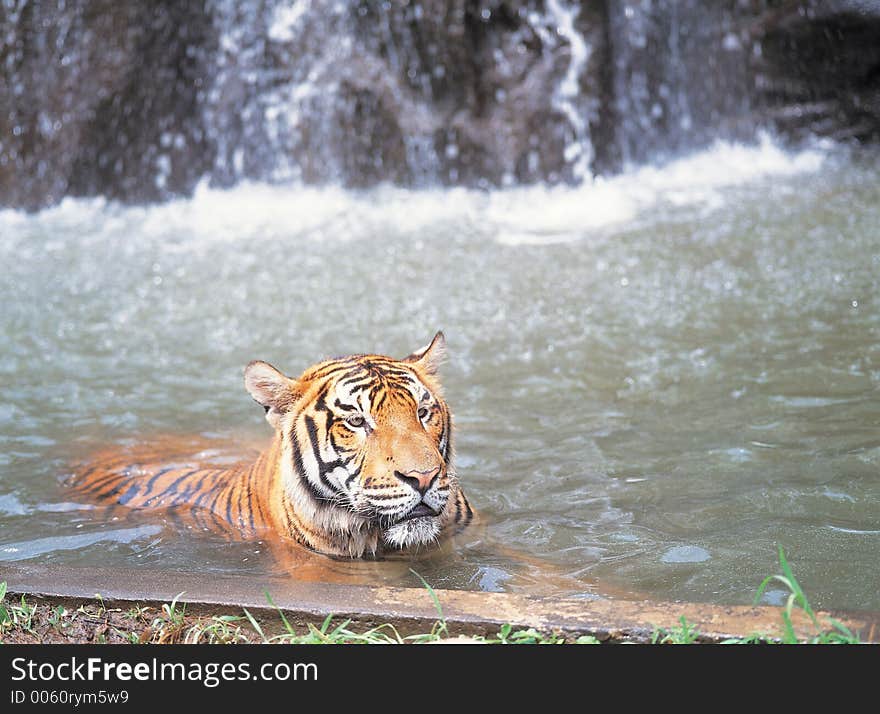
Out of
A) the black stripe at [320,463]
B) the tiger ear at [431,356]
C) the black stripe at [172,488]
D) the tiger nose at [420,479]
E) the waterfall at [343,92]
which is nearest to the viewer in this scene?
the tiger nose at [420,479]

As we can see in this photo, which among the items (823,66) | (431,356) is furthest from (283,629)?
(823,66)

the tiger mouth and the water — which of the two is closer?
the tiger mouth

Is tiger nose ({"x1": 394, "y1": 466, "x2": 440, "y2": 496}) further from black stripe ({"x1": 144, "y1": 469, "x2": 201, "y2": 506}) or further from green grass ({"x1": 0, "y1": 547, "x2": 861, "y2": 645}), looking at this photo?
black stripe ({"x1": 144, "y1": 469, "x2": 201, "y2": 506})

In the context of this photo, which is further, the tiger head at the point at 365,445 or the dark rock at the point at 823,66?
the dark rock at the point at 823,66

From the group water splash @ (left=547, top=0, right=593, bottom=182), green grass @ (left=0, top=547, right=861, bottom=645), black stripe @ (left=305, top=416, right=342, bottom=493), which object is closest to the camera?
green grass @ (left=0, top=547, right=861, bottom=645)

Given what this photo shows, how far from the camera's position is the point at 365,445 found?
10.5 ft

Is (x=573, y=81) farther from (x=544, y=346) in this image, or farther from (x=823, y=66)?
(x=544, y=346)

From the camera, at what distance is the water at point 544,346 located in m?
3.68

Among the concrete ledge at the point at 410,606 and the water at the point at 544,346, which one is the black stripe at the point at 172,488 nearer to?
the water at the point at 544,346

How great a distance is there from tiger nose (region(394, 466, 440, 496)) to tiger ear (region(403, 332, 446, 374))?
1.75 feet

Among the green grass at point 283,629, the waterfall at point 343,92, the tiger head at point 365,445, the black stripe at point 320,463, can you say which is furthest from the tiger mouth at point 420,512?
the waterfall at point 343,92

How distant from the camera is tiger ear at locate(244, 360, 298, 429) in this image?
3408mm

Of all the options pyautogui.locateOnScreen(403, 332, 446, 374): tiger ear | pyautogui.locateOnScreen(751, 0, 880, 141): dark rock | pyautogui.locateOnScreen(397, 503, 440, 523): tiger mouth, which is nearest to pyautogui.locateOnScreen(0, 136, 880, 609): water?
pyautogui.locateOnScreen(397, 503, 440, 523): tiger mouth
